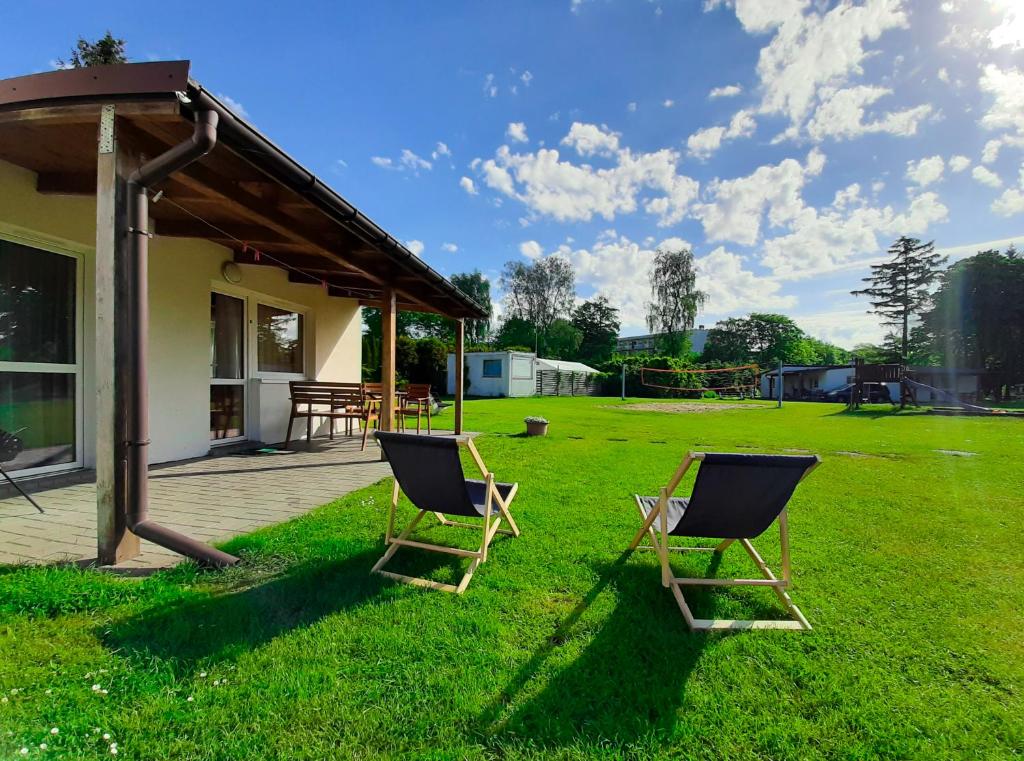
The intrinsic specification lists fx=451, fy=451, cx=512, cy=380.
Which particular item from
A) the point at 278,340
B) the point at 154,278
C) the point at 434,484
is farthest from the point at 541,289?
the point at 434,484

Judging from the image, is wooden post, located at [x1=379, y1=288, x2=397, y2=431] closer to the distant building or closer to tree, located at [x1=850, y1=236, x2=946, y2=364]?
tree, located at [x1=850, y1=236, x2=946, y2=364]

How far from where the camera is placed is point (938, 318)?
3584 centimetres

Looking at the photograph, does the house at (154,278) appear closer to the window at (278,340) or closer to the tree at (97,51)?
the window at (278,340)

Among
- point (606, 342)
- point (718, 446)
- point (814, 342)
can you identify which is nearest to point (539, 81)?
point (718, 446)

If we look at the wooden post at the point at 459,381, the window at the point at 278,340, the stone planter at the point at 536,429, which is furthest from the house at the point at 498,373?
the window at the point at 278,340

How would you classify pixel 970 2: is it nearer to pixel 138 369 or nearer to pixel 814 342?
pixel 138 369

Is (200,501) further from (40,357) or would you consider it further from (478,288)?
(478,288)

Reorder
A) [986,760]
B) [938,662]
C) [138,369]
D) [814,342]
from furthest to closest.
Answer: [814,342]
[138,369]
[938,662]
[986,760]

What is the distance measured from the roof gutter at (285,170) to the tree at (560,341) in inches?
1810

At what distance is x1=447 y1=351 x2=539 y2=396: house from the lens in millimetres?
27969

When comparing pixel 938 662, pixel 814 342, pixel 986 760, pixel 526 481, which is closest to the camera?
pixel 986 760

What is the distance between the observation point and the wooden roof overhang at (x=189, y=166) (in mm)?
2697

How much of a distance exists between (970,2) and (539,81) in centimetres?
858

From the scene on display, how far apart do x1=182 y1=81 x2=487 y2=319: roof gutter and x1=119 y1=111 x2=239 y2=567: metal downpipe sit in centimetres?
42
